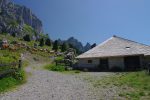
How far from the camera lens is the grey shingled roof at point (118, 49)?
3653 cm

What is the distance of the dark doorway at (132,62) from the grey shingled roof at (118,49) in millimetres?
1048

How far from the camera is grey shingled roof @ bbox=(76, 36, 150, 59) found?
120 feet

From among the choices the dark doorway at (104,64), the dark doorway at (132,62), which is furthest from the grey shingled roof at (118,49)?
the dark doorway at (132,62)

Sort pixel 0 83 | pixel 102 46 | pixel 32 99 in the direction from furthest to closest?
pixel 102 46 < pixel 0 83 < pixel 32 99

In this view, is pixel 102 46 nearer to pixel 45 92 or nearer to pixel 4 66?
pixel 4 66

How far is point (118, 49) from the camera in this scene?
38.9 m

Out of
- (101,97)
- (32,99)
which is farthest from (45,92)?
(101,97)

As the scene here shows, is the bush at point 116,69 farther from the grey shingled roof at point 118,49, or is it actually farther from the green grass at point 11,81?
the green grass at point 11,81

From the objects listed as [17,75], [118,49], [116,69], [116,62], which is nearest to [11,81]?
[17,75]

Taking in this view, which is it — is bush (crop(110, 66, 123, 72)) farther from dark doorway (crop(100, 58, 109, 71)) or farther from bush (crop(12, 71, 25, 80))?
bush (crop(12, 71, 25, 80))

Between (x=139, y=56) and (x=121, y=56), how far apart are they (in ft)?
8.44

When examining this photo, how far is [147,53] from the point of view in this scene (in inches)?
1398

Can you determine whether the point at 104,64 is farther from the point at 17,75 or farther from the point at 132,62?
the point at 17,75

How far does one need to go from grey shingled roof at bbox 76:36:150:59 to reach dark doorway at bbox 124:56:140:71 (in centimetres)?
105
